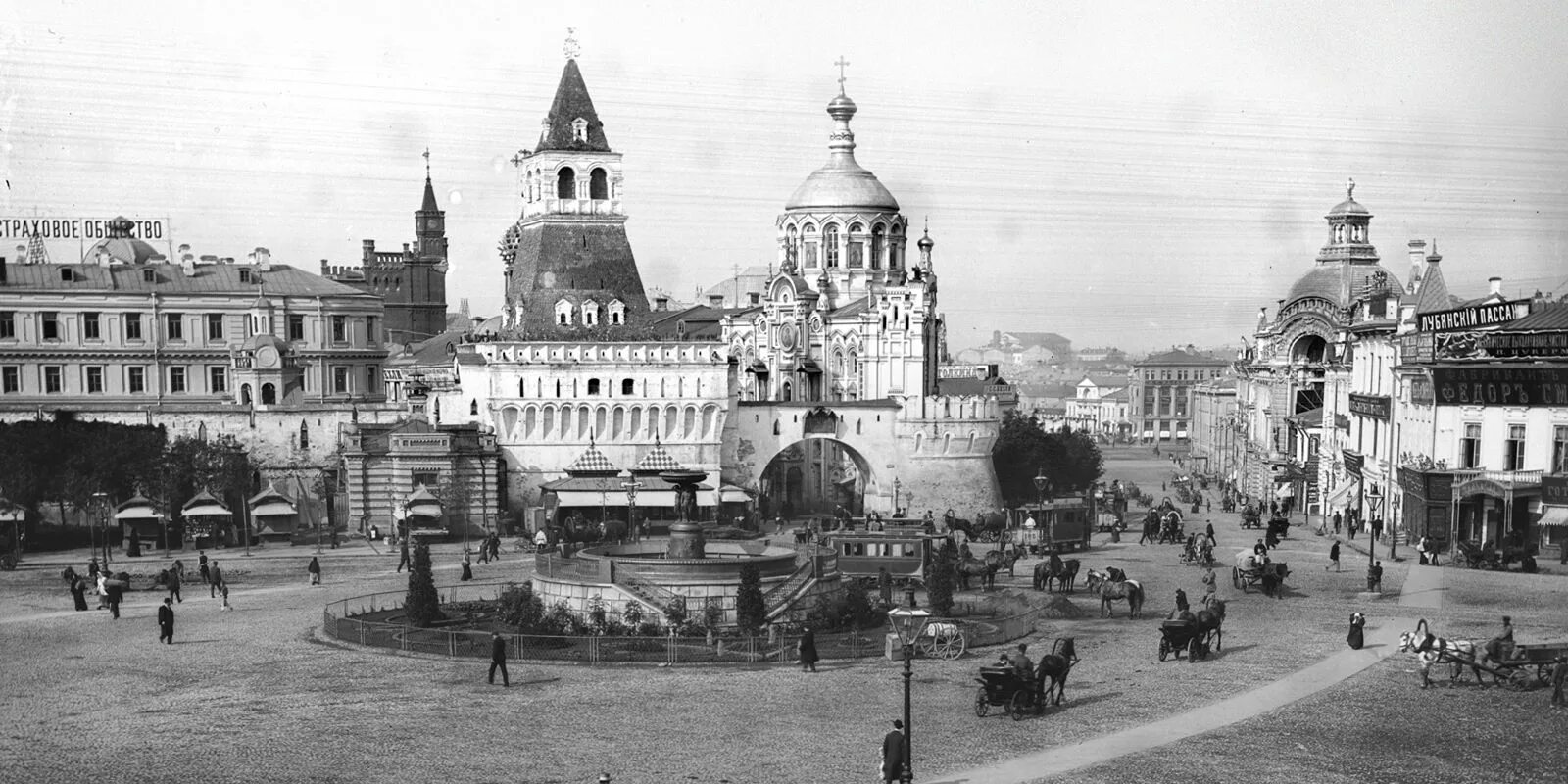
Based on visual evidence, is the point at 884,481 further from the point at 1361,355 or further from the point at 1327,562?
the point at 1327,562

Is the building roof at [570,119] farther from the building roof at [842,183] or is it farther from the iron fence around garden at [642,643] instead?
the iron fence around garden at [642,643]

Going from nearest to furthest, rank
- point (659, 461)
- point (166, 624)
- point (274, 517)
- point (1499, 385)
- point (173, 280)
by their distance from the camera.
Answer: point (166, 624)
point (1499, 385)
point (274, 517)
point (659, 461)
point (173, 280)

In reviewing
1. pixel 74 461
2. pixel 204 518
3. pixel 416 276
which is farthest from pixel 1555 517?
pixel 416 276

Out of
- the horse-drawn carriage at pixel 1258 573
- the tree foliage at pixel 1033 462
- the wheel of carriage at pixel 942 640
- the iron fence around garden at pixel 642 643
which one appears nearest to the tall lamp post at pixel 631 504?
the iron fence around garden at pixel 642 643

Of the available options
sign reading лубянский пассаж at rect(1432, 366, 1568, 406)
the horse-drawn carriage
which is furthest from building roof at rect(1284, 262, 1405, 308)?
the horse-drawn carriage

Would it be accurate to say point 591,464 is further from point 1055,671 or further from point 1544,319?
point 1055,671

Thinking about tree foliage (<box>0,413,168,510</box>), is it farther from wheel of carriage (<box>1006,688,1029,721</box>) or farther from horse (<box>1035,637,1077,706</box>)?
wheel of carriage (<box>1006,688,1029,721</box>)

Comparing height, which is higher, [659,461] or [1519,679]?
[659,461]
